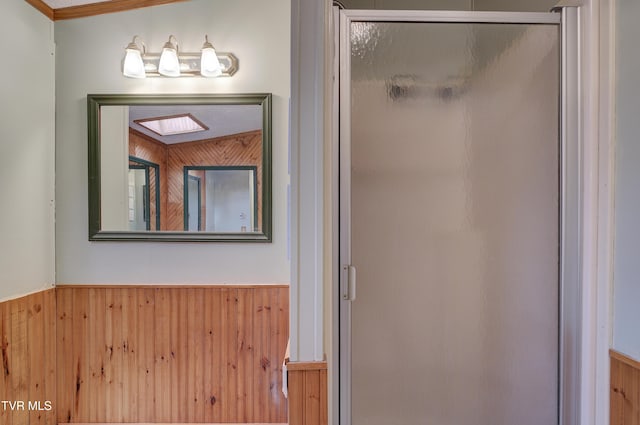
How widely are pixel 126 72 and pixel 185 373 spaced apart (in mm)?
1511

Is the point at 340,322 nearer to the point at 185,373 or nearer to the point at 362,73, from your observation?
the point at 362,73

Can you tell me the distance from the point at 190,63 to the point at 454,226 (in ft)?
4.70

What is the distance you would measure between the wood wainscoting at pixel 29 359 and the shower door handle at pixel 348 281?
148cm

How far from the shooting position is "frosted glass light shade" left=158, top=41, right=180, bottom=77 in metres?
1.58

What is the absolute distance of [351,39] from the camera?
1.10 m

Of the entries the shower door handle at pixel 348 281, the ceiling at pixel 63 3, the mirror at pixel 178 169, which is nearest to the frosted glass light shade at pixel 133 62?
the mirror at pixel 178 169

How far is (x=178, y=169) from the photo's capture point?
1674 mm

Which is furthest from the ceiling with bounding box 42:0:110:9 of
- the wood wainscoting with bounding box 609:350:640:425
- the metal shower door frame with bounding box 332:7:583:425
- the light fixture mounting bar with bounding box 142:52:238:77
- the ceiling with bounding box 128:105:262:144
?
the wood wainscoting with bounding box 609:350:640:425

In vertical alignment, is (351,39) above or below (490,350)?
above

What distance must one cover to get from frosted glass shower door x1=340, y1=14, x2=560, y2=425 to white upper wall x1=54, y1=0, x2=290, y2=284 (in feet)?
2.13

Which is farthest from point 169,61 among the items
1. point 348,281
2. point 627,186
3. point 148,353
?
point 627,186

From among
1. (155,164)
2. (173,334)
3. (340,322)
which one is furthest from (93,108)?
(340,322)

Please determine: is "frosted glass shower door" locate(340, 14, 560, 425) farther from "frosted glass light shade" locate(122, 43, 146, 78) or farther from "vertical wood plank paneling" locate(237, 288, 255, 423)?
"frosted glass light shade" locate(122, 43, 146, 78)

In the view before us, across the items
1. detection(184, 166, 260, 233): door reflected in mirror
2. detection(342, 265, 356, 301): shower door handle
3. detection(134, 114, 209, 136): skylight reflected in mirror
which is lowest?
detection(342, 265, 356, 301): shower door handle
